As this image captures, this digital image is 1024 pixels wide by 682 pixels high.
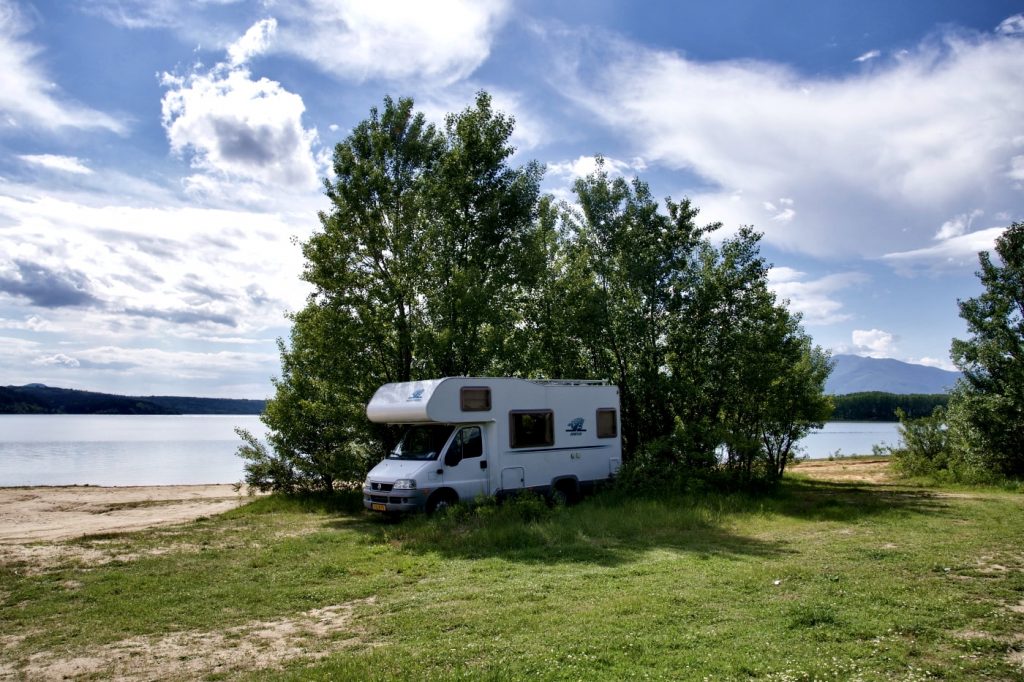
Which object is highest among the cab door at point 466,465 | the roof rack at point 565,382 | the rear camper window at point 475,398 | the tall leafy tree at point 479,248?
the tall leafy tree at point 479,248

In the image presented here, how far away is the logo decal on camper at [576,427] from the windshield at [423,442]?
3.28 m

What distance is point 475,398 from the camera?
48.7ft

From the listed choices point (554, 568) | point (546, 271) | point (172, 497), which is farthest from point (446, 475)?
point (172, 497)

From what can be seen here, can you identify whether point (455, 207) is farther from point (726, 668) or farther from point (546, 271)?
point (726, 668)

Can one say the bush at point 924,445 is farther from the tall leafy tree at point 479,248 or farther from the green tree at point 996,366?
the tall leafy tree at point 479,248

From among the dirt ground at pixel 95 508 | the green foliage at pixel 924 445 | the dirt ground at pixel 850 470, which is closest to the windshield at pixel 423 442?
the dirt ground at pixel 95 508

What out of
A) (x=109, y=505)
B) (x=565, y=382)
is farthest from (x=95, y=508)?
(x=565, y=382)

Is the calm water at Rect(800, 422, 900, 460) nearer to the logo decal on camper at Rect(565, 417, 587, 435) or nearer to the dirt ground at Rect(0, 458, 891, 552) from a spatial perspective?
the dirt ground at Rect(0, 458, 891, 552)

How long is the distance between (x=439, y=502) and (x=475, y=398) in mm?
2362

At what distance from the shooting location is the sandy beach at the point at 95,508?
1489cm

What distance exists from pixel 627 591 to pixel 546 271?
1386 centimetres

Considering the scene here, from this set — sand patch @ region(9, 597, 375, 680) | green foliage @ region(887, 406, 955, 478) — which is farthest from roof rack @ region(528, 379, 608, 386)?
green foliage @ region(887, 406, 955, 478)

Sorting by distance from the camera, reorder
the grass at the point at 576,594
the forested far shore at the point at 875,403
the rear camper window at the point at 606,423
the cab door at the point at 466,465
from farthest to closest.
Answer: the forested far shore at the point at 875,403 < the rear camper window at the point at 606,423 < the cab door at the point at 466,465 < the grass at the point at 576,594

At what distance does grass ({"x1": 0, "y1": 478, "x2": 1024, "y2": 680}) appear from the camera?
5523mm
